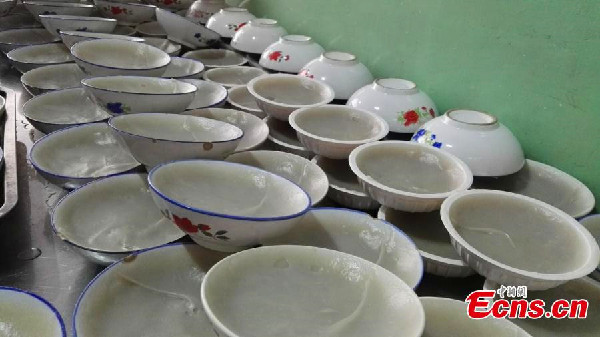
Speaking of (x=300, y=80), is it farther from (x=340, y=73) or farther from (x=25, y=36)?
(x=25, y=36)

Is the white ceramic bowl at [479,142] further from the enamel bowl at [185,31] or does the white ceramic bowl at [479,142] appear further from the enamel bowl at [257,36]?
the enamel bowl at [185,31]

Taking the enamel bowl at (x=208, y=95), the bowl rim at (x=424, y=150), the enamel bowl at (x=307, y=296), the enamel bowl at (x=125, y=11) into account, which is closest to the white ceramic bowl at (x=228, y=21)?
the enamel bowl at (x=125, y=11)

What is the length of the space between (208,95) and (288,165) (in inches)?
15.5

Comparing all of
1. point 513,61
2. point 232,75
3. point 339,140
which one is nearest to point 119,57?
point 232,75

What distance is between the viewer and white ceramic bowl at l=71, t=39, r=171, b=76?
1128mm

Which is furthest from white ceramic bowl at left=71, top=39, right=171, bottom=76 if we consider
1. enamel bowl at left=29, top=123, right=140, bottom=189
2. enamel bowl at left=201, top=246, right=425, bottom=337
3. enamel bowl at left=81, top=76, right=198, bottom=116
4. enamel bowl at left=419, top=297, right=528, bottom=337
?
enamel bowl at left=419, top=297, right=528, bottom=337

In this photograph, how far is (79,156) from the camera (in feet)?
3.14

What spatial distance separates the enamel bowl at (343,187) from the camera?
2.94 ft

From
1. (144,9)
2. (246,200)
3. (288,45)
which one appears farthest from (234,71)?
(246,200)

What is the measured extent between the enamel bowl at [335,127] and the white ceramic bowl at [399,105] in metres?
0.04

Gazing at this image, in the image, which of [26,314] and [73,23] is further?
[73,23]

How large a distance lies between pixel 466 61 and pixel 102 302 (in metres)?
0.87

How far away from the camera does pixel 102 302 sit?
60cm

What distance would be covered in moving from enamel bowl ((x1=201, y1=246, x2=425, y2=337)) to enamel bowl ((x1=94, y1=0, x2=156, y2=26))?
4.63ft
